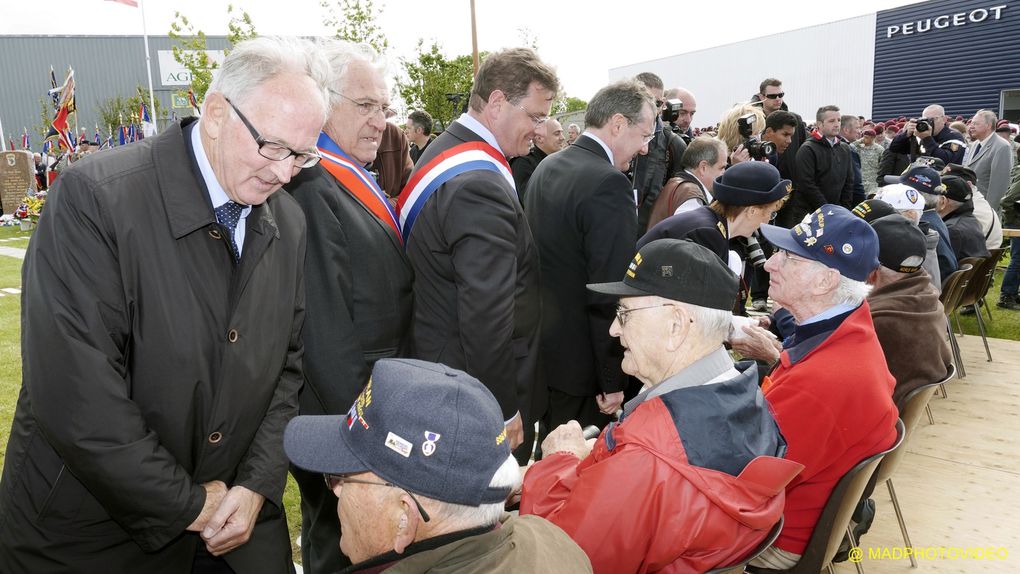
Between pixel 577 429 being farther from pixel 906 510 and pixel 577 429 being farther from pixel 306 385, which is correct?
pixel 906 510

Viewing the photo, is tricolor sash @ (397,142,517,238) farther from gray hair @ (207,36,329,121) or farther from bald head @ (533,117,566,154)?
bald head @ (533,117,566,154)

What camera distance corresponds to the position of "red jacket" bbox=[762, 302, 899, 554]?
2.37m

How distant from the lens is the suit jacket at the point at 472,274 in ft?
8.32

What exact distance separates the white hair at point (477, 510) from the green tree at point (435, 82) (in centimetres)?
1668

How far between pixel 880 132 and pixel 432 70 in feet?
37.0

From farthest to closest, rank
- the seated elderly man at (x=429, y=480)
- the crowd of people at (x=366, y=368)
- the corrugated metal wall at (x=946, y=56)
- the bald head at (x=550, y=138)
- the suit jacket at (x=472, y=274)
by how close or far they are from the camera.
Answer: the corrugated metal wall at (x=946, y=56)
the bald head at (x=550, y=138)
the suit jacket at (x=472, y=274)
the crowd of people at (x=366, y=368)
the seated elderly man at (x=429, y=480)

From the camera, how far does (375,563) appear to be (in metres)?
1.38

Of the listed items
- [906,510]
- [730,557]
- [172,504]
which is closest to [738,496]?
[730,557]

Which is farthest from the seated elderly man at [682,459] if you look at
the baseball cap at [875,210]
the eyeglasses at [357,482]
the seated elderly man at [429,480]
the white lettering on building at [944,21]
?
the white lettering on building at [944,21]

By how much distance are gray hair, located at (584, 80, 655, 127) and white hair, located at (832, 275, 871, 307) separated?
4.22 feet

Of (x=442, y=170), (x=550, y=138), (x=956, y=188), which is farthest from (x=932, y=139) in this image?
(x=442, y=170)

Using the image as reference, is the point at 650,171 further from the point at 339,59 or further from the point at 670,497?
the point at 670,497

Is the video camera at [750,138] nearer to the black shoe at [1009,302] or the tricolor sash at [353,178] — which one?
the black shoe at [1009,302]

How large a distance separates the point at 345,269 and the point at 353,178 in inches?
13.6
